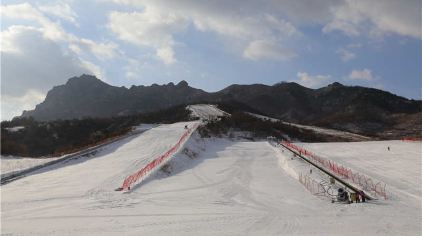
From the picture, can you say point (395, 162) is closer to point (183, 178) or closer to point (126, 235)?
point (183, 178)

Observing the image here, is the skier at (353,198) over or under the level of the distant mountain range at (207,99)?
under

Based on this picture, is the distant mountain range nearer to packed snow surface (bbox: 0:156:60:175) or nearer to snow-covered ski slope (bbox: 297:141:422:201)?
snow-covered ski slope (bbox: 297:141:422:201)

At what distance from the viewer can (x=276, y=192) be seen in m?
22.9

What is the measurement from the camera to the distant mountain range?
145 m

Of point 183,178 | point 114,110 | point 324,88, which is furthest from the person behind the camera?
point 324,88

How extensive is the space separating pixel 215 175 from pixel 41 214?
13.2 metres

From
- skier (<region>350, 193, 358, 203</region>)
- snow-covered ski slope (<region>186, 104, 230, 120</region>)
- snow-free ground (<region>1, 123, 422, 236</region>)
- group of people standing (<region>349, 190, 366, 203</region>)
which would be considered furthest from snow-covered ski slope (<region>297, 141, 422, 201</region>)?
snow-covered ski slope (<region>186, 104, 230, 120</region>)

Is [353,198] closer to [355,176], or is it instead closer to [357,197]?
[357,197]

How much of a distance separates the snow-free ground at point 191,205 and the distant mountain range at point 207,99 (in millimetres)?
109473

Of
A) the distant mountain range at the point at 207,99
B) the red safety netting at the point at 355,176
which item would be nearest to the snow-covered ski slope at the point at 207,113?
the red safety netting at the point at 355,176

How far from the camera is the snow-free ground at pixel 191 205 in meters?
15.5

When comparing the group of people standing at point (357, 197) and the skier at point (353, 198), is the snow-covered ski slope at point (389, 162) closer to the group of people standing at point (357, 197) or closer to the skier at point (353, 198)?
the group of people standing at point (357, 197)

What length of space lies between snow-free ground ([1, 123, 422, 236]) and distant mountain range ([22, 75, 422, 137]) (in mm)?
109473

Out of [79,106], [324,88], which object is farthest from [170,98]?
[324,88]
